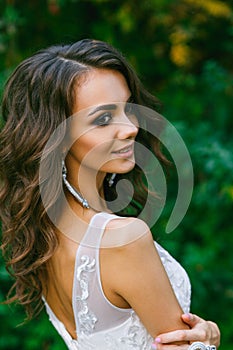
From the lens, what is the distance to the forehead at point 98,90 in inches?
75.2

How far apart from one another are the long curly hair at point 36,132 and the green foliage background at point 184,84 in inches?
43.4

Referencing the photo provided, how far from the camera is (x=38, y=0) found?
15.1 feet

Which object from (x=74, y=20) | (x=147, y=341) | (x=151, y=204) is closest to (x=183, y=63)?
(x=74, y=20)

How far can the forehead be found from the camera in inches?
75.2

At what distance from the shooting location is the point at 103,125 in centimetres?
193

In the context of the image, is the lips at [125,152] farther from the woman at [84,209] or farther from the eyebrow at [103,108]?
the eyebrow at [103,108]

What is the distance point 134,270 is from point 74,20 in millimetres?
3210

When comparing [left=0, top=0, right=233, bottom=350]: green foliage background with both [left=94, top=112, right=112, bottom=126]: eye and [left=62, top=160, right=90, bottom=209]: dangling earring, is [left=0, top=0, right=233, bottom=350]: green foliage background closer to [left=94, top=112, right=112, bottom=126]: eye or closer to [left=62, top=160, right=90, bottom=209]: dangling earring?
[left=62, top=160, right=90, bottom=209]: dangling earring

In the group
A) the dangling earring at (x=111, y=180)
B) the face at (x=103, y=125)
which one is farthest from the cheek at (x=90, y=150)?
the dangling earring at (x=111, y=180)

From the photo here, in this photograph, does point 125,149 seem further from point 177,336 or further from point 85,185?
point 177,336

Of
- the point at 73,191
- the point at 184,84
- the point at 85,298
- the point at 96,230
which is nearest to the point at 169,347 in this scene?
the point at 85,298

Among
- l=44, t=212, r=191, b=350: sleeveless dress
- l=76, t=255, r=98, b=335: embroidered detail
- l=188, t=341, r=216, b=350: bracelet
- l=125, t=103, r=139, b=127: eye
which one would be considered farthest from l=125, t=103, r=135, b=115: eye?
l=188, t=341, r=216, b=350: bracelet

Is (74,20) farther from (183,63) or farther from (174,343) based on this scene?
(174,343)

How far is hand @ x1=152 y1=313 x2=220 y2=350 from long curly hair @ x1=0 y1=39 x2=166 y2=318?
41 cm
